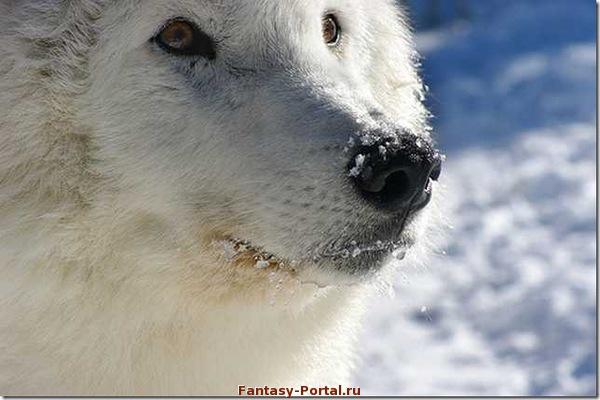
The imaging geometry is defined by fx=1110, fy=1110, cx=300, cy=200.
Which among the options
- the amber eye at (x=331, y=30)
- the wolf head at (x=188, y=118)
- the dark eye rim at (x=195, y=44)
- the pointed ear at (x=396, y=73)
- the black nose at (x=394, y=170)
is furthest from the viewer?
the pointed ear at (x=396, y=73)

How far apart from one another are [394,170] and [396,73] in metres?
1.35

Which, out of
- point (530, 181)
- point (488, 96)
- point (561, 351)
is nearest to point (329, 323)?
point (561, 351)

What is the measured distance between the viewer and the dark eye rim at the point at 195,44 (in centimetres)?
360

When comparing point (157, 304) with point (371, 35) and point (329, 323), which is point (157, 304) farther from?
point (371, 35)

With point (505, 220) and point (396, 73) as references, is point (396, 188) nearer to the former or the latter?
point (396, 73)

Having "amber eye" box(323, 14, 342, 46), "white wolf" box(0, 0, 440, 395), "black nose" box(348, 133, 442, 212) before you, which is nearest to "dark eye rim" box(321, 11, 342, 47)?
"amber eye" box(323, 14, 342, 46)

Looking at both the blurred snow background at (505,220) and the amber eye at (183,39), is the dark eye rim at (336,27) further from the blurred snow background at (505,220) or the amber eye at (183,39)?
the blurred snow background at (505,220)

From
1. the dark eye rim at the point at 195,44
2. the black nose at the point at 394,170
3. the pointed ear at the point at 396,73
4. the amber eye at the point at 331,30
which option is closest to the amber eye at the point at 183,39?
the dark eye rim at the point at 195,44

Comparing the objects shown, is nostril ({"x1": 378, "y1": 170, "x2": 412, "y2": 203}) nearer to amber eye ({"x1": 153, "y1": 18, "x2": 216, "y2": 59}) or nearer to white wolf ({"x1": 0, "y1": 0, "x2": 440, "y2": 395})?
white wolf ({"x1": 0, "y1": 0, "x2": 440, "y2": 395})

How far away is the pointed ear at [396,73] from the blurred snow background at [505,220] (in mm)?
665

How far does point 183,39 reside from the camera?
3.61m

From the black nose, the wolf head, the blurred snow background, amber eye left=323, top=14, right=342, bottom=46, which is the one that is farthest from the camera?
the blurred snow background

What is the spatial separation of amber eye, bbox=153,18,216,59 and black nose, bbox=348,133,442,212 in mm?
702

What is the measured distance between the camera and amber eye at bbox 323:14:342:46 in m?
4.02
